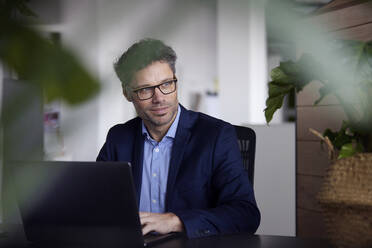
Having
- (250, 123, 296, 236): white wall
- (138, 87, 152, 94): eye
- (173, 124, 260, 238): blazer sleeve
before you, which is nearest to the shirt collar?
(173, 124, 260, 238): blazer sleeve

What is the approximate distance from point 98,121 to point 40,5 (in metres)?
0.04

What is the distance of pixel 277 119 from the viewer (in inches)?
204

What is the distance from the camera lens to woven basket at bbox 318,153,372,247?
0.64 m

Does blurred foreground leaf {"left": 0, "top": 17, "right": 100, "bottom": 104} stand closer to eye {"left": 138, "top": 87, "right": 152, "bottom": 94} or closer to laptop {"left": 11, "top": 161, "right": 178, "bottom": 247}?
eye {"left": 138, "top": 87, "right": 152, "bottom": 94}

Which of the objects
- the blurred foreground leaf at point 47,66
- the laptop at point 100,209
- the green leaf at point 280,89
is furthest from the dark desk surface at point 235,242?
the blurred foreground leaf at point 47,66

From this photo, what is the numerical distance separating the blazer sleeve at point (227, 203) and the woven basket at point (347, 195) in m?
0.33

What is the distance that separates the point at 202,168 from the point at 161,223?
0.33m

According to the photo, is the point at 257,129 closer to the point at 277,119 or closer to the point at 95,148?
the point at 95,148

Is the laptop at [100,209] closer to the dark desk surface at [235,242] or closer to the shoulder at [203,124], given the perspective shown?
the dark desk surface at [235,242]

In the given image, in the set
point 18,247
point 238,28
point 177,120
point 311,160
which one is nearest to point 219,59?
point 238,28

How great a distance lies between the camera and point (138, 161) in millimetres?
1241

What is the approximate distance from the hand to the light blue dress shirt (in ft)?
0.91

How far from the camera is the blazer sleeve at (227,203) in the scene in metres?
0.99

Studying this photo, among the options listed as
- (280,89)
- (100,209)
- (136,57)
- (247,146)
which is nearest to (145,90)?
(136,57)
